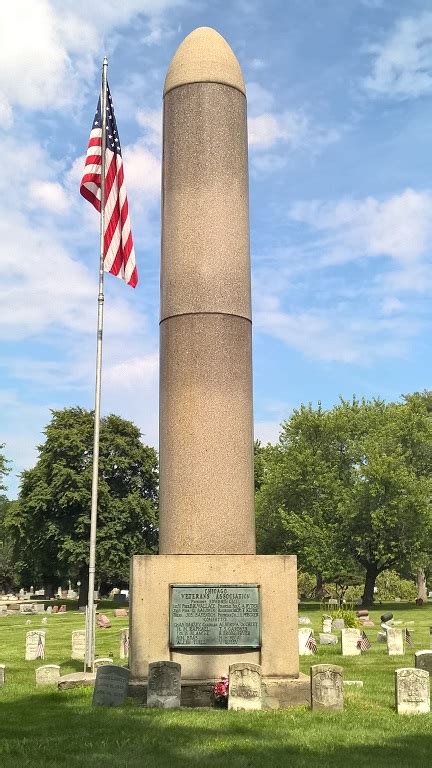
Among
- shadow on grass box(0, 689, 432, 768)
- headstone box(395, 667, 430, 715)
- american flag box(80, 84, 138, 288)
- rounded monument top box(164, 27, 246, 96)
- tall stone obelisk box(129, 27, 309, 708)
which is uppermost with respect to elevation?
rounded monument top box(164, 27, 246, 96)

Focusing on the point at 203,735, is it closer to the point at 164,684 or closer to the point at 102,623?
the point at 164,684

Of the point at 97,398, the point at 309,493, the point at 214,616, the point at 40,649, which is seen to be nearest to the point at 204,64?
the point at 97,398

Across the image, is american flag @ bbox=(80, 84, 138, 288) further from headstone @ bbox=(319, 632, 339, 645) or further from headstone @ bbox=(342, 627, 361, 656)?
headstone @ bbox=(319, 632, 339, 645)

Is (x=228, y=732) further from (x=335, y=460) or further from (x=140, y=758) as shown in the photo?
(x=335, y=460)

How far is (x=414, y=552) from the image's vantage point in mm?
45906

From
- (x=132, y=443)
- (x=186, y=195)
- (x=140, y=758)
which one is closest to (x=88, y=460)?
(x=132, y=443)

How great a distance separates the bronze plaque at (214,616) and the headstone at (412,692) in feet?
7.14

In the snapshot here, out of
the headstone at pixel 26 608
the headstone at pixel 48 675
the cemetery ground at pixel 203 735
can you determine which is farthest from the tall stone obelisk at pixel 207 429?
the headstone at pixel 26 608

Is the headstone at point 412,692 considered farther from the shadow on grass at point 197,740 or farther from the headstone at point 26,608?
the headstone at point 26,608

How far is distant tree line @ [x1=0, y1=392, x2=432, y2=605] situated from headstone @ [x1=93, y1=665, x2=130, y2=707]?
113ft

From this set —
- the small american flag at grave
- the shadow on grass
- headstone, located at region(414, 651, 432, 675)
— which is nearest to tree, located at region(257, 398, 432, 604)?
the small american flag at grave

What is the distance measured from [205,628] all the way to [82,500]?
1582 inches

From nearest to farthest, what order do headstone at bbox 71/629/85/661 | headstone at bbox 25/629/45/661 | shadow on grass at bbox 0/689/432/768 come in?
shadow on grass at bbox 0/689/432/768 → headstone at bbox 71/629/85/661 → headstone at bbox 25/629/45/661

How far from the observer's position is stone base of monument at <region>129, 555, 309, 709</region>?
39.0 ft
